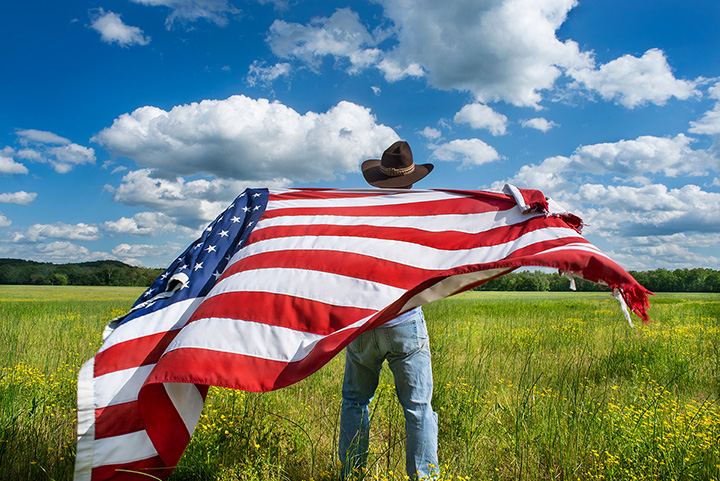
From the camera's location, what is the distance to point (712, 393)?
210 inches

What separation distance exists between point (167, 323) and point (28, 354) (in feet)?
18.2

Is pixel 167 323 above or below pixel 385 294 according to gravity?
below

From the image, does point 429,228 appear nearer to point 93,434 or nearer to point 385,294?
point 385,294

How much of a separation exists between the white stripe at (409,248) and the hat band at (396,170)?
0.61 metres

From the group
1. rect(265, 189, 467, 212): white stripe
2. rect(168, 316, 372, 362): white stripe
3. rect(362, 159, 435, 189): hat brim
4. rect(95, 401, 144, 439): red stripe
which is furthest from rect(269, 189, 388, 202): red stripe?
rect(95, 401, 144, 439): red stripe

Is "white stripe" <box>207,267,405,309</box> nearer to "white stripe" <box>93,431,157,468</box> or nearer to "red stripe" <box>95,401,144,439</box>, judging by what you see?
"red stripe" <box>95,401,144,439</box>

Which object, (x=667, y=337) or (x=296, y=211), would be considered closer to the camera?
(x=296, y=211)

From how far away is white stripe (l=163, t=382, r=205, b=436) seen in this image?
7.97ft

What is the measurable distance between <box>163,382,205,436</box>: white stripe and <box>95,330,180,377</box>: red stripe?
1.01ft

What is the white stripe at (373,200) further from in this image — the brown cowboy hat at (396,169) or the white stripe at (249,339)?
the white stripe at (249,339)

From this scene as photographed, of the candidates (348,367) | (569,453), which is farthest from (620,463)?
(348,367)

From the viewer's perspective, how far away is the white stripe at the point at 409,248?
8.70 feet

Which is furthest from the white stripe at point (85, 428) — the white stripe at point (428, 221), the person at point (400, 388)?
the person at point (400, 388)

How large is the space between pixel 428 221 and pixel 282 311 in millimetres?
1201
